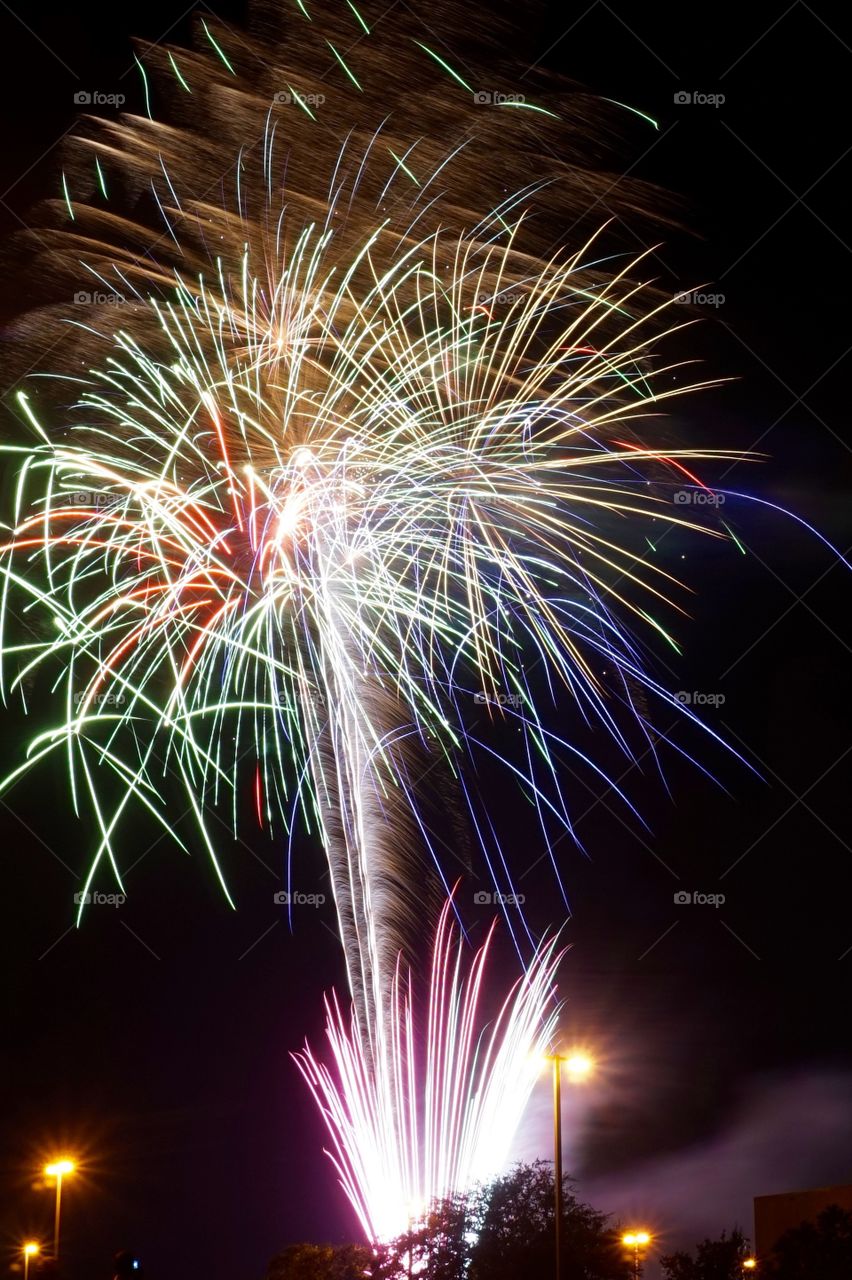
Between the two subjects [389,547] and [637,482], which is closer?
[389,547]

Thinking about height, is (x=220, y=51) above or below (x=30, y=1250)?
above

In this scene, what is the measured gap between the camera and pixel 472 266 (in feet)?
65.7

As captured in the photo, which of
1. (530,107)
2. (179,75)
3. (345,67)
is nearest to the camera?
(179,75)

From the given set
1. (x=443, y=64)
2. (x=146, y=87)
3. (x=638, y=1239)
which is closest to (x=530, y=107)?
(x=443, y=64)

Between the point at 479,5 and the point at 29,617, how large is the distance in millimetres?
11288

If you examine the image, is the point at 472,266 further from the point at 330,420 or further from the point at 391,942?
the point at 391,942

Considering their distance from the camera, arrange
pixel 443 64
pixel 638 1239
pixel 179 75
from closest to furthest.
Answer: pixel 179 75, pixel 443 64, pixel 638 1239

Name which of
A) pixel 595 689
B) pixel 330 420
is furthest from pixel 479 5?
pixel 595 689

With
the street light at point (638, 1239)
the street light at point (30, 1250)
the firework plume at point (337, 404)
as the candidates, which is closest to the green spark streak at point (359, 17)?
the firework plume at point (337, 404)

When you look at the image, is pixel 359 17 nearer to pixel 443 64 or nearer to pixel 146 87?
pixel 443 64

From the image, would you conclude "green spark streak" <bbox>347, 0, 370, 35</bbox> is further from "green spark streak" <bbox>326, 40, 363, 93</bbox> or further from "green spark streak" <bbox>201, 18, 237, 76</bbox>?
"green spark streak" <bbox>201, 18, 237, 76</bbox>

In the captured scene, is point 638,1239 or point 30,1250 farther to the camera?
point 638,1239

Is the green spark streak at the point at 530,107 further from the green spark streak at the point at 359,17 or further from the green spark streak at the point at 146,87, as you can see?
the green spark streak at the point at 146,87

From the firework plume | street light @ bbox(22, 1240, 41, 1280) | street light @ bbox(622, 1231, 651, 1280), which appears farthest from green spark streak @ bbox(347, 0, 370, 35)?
street light @ bbox(622, 1231, 651, 1280)
